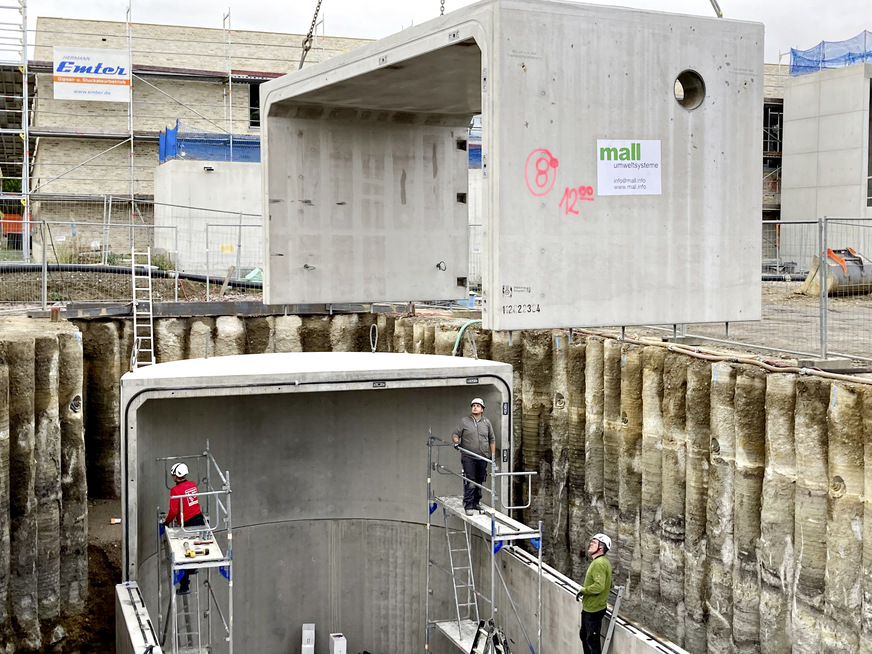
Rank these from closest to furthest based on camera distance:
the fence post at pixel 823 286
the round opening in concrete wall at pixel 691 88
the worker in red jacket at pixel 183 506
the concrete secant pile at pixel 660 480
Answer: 1. the concrete secant pile at pixel 660 480
2. the round opening in concrete wall at pixel 691 88
3. the fence post at pixel 823 286
4. the worker in red jacket at pixel 183 506

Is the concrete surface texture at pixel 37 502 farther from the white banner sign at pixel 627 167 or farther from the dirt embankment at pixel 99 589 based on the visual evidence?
the white banner sign at pixel 627 167

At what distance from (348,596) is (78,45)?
27815 millimetres

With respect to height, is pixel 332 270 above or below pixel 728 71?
below

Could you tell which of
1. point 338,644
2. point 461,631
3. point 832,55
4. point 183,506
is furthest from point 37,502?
point 832,55

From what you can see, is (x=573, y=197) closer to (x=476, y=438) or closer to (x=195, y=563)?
(x=476, y=438)

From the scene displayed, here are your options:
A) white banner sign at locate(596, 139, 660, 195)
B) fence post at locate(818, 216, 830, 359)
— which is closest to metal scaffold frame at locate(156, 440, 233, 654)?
white banner sign at locate(596, 139, 660, 195)

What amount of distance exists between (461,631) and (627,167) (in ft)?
23.5

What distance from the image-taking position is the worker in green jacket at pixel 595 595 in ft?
35.4

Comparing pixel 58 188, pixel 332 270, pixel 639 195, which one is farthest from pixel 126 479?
pixel 58 188

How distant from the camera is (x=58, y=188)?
115 feet

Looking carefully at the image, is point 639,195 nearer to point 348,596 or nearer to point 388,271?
point 388,271

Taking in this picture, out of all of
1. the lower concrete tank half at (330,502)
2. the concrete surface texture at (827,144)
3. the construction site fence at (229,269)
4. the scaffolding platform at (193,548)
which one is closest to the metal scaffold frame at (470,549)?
the lower concrete tank half at (330,502)

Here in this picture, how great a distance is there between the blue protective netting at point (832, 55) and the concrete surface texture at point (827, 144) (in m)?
3.19

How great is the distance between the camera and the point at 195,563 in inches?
424
